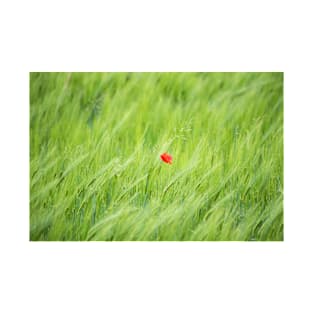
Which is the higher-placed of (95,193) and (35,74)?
(35,74)

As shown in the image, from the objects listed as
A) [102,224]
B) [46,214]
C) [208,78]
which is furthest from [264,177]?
[46,214]

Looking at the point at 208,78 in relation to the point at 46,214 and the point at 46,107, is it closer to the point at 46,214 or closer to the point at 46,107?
the point at 46,107

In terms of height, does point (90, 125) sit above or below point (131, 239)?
above

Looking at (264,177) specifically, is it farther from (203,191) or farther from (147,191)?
(147,191)

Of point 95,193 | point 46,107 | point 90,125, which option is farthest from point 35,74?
point 95,193

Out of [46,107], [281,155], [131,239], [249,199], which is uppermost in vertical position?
[46,107]
